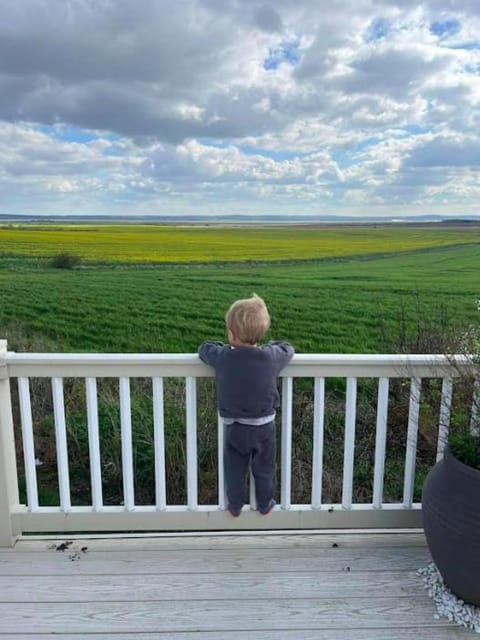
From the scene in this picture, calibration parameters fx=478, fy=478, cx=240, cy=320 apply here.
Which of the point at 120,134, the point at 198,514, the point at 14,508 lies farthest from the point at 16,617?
the point at 120,134

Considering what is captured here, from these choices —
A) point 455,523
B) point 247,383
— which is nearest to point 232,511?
point 247,383

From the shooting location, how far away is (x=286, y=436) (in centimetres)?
205

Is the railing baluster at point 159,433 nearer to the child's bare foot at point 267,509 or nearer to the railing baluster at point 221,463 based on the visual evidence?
the railing baluster at point 221,463

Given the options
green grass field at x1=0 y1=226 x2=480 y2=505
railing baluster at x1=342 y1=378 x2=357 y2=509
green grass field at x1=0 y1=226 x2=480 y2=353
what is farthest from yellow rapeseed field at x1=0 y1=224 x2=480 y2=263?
railing baluster at x1=342 y1=378 x2=357 y2=509

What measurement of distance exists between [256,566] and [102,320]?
7.39 m

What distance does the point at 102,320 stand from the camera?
8.77 meters

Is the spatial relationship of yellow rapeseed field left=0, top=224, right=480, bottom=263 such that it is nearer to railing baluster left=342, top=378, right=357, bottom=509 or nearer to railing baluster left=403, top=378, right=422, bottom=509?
railing baluster left=342, top=378, right=357, bottom=509

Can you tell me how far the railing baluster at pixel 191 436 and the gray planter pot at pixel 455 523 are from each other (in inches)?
36.8

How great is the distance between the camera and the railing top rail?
194cm

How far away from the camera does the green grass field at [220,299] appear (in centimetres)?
747

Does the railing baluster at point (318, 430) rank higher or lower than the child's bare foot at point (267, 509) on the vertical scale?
higher

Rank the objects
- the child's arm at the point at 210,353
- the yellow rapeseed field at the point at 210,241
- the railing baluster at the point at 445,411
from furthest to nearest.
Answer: the yellow rapeseed field at the point at 210,241 < the railing baluster at the point at 445,411 < the child's arm at the point at 210,353

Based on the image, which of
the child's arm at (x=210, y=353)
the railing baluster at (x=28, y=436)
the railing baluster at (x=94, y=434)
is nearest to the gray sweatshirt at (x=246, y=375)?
the child's arm at (x=210, y=353)

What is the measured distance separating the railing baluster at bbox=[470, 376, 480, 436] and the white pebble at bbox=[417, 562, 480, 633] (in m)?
0.59
